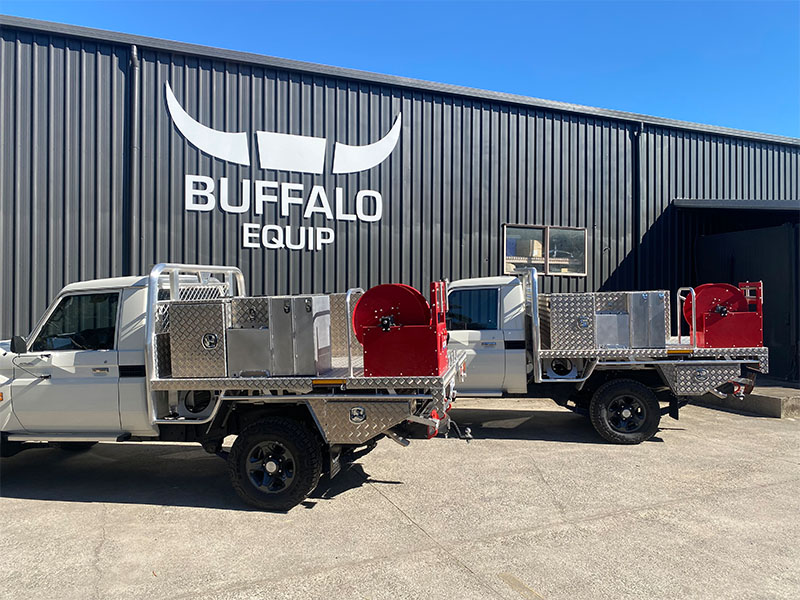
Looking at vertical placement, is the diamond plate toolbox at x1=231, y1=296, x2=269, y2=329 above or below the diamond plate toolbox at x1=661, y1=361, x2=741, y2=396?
above

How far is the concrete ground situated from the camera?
3531 mm

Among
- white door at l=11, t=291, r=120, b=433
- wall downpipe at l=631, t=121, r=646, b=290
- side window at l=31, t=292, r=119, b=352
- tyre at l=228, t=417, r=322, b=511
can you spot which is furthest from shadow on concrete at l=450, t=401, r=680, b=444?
wall downpipe at l=631, t=121, r=646, b=290

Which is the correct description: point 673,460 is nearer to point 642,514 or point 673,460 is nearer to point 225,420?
point 642,514

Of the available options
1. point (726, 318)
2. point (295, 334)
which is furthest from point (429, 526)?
point (726, 318)

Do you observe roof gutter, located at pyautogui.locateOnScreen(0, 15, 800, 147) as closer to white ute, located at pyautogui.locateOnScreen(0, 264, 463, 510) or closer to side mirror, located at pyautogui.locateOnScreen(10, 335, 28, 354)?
white ute, located at pyautogui.locateOnScreen(0, 264, 463, 510)

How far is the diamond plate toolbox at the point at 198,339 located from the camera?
4801 millimetres

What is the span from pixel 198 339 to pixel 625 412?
5223mm

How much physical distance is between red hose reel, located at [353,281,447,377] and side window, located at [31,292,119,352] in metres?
2.42

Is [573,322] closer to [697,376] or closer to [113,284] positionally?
[697,376]

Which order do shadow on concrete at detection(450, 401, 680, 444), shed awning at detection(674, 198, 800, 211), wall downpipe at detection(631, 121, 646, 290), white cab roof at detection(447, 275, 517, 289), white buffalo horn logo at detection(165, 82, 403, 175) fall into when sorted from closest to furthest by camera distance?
shadow on concrete at detection(450, 401, 680, 444) < white cab roof at detection(447, 275, 517, 289) < white buffalo horn logo at detection(165, 82, 403, 175) < shed awning at detection(674, 198, 800, 211) < wall downpipe at detection(631, 121, 646, 290)

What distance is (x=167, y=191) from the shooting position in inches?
378

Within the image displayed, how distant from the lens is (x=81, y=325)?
529 centimetres

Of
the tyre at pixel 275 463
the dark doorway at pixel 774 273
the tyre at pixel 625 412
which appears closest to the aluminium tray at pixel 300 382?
the tyre at pixel 275 463

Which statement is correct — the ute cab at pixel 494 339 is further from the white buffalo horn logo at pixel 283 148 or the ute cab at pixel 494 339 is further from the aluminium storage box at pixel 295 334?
the white buffalo horn logo at pixel 283 148
